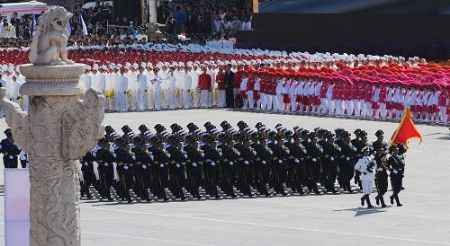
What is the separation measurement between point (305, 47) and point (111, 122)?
1605 cm

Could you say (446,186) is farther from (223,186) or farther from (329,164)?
(223,186)

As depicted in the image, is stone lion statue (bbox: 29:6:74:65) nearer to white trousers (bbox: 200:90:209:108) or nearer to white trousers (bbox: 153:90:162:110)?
white trousers (bbox: 153:90:162:110)

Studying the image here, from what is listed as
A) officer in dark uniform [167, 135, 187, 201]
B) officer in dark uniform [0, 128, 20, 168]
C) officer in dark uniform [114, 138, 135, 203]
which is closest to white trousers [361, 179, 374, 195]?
officer in dark uniform [167, 135, 187, 201]

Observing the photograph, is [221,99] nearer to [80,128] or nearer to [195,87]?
[195,87]

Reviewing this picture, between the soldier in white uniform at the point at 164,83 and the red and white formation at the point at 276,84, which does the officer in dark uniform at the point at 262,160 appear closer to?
the red and white formation at the point at 276,84

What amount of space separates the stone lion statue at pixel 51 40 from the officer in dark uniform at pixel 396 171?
12.5 metres

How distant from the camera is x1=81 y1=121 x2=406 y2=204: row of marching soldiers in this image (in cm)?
2442

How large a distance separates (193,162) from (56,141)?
13.5m

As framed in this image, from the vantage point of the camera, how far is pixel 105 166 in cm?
2447

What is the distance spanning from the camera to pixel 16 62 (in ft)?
134

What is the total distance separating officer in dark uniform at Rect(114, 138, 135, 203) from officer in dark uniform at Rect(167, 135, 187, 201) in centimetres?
66

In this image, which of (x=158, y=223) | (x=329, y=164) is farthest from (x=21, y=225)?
(x=329, y=164)

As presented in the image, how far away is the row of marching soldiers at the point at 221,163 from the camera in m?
24.4

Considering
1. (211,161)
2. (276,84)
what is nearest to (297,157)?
(211,161)
